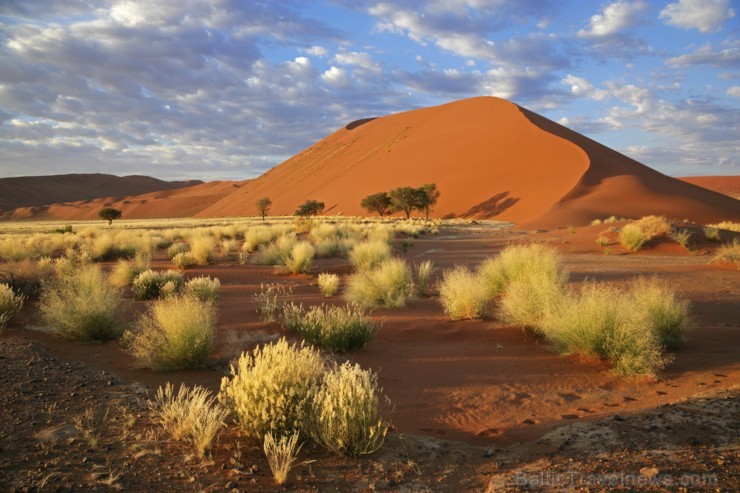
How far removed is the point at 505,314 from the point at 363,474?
5.84m

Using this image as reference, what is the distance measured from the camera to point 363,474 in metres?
3.95

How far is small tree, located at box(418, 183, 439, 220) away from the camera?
55.5m

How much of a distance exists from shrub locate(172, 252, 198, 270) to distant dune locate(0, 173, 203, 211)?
12336 centimetres

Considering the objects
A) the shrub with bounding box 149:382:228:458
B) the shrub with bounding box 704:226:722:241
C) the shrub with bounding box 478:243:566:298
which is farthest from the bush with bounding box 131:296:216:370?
the shrub with bounding box 704:226:722:241

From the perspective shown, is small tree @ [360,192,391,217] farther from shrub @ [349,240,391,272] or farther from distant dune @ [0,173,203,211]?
distant dune @ [0,173,203,211]

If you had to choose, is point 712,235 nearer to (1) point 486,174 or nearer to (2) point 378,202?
(1) point 486,174

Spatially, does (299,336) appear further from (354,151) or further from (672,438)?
(354,151)

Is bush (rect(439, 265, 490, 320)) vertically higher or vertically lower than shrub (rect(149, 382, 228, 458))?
higher

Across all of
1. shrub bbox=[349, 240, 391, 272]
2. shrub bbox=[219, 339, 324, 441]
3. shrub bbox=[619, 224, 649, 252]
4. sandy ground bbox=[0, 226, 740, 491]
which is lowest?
sandy ground bbox=[0, 226, 740, 491]

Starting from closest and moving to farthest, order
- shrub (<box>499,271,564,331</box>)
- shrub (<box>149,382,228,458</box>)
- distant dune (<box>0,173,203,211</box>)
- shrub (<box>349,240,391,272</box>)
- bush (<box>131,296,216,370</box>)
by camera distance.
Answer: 1. shrub (<box>149,382,228,458</box>)
2. bush (<box>131,296,216,370</box>)
3. shrub (<box>499,271,564,331</box>)
4. shrub (<box>349,240,391,272</box>)
5. distant dune (<box>0,173,203,211</box>)

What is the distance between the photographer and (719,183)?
13525cm

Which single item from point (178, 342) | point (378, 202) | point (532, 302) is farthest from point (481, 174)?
point (178, 342)

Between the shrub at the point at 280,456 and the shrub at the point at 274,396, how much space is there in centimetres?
18

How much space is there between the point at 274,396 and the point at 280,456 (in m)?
0.48
